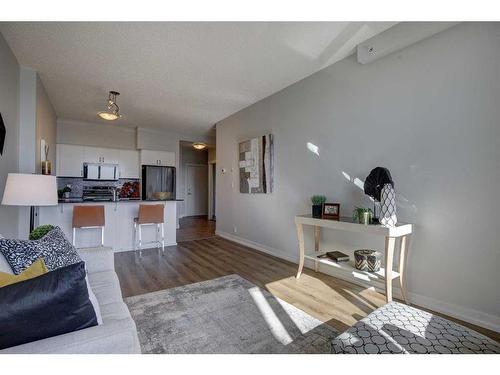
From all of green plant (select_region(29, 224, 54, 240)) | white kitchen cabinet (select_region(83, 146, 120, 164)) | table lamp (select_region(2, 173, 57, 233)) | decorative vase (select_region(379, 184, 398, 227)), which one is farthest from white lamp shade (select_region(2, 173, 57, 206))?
white kitchen cabinet (select_region(83, 146, 120, 164))

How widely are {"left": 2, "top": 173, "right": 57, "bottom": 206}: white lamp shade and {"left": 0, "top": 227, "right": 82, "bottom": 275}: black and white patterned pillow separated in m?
0.98

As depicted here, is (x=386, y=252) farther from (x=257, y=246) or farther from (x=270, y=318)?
(x=257, y=246)

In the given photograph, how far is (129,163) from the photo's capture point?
6215mm

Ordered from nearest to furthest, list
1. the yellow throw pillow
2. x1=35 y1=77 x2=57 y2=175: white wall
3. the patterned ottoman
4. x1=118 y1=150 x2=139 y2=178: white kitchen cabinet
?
the yellow throw pillow
the patterned ottoman
x1=35 y1=77 x2=57 y2=175: white wall
x1=118 y1=150 x2=139 y2=178: white kitchen cabinet

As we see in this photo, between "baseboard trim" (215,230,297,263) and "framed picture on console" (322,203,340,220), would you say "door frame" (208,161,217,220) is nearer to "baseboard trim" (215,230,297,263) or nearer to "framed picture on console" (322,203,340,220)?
"baseboard trim" (215,230,297,263)

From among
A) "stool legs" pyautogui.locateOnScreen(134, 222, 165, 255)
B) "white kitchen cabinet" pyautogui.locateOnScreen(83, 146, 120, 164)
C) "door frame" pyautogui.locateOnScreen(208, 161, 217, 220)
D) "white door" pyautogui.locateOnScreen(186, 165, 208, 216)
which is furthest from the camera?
"white door" pyautogui.locateOnScreen(186, 165, 208, 216)

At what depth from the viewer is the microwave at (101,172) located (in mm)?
5703

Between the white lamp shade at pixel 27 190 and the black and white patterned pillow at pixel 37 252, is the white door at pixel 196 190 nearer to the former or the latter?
the white lamp shade at pixel 27 190

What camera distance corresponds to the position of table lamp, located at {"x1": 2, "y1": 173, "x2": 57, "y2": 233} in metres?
2.16

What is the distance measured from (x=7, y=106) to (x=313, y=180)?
3.60 meters
